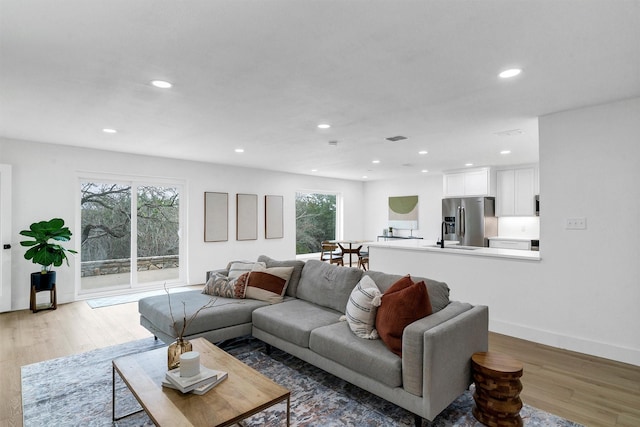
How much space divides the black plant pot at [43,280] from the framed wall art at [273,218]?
3882mm

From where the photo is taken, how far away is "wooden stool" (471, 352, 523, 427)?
6.88 ft

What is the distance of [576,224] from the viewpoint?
3422 mm

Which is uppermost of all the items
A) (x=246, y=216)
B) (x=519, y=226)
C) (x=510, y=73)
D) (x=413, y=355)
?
(x=510, y=73)

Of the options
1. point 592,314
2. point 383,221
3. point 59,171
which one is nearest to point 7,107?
point 59,171

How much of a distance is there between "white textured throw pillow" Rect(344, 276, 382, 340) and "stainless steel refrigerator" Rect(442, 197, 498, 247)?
17.2 feet

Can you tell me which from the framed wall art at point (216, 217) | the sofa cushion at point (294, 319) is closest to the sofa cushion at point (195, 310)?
the sofa cushion at point (294, 319)

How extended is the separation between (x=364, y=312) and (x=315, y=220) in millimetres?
6655

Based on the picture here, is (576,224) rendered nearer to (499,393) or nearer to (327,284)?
(499,393)

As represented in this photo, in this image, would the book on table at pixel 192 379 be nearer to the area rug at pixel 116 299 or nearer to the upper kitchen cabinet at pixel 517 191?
the area rug at pixel 116 299

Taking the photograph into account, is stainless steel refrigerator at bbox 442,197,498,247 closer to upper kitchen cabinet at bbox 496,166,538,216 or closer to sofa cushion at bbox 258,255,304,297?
upper kitchen cabinet at bbox 496,166,538,216

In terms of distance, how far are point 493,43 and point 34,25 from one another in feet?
8.88

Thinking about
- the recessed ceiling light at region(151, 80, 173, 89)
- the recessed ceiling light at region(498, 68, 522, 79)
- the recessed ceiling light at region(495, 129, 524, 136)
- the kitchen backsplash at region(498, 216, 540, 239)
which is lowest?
the kitchen backsplash at region(498, 216, 540, 239)

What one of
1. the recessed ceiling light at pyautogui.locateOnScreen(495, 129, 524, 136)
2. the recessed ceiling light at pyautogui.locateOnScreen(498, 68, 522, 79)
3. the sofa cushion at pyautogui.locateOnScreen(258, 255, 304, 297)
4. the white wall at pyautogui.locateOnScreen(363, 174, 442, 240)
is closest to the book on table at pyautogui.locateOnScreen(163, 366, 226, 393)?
the sofa cushion at pyautogui.locateOnScreen(258, 255, 304, 297)

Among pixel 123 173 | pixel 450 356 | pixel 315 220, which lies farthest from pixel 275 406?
pixel 315 220
